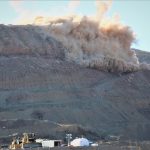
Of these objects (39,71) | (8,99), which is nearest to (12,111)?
(8,99)

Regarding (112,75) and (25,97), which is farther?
(112,75)

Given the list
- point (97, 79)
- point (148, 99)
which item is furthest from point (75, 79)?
point (148, 99)

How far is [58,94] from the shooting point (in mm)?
98000

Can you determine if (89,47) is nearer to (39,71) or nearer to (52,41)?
(52,41)

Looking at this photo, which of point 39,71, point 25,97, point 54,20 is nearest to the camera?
point 25,97

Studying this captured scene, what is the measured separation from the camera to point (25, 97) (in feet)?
315

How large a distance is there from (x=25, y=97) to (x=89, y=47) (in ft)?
69.4

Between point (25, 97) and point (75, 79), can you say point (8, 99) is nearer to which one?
point (25, 97)

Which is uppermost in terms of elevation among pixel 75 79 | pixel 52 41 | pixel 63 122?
pixel 52 41

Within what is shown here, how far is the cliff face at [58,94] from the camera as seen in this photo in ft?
286

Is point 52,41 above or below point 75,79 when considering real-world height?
above

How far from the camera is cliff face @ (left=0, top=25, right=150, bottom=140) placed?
87.1 m

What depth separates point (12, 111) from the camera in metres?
91.0

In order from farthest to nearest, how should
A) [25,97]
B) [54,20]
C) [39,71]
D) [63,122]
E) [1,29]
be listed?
[54,20] < [1,29] < [39,71] < [25,97] < [63,122]
